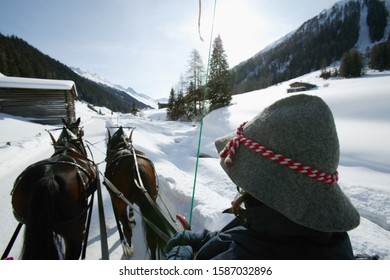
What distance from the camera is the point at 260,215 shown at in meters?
0.90

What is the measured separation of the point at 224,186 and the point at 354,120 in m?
9.22

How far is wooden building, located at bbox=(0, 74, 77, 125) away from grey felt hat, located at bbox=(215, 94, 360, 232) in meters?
16.9

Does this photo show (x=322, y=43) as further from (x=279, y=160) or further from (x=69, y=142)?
(x=279, y=160)

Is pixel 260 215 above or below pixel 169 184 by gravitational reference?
above

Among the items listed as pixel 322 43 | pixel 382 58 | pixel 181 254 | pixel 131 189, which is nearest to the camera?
pixel 181 254

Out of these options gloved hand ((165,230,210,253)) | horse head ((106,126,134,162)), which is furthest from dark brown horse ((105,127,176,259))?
gloved hand ((165,230,210,253))

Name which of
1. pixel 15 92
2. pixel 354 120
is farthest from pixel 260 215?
pixel 15 92

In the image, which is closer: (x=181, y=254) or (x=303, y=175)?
(x=303, y=175)

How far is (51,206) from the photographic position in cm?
201

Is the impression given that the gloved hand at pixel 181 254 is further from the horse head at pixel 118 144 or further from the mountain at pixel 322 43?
the mountain at pixel 322 43

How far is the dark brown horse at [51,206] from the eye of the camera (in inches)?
75.5

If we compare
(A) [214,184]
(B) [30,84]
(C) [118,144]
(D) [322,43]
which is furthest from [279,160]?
(D) [322,43]

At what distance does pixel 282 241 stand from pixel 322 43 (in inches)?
4299
